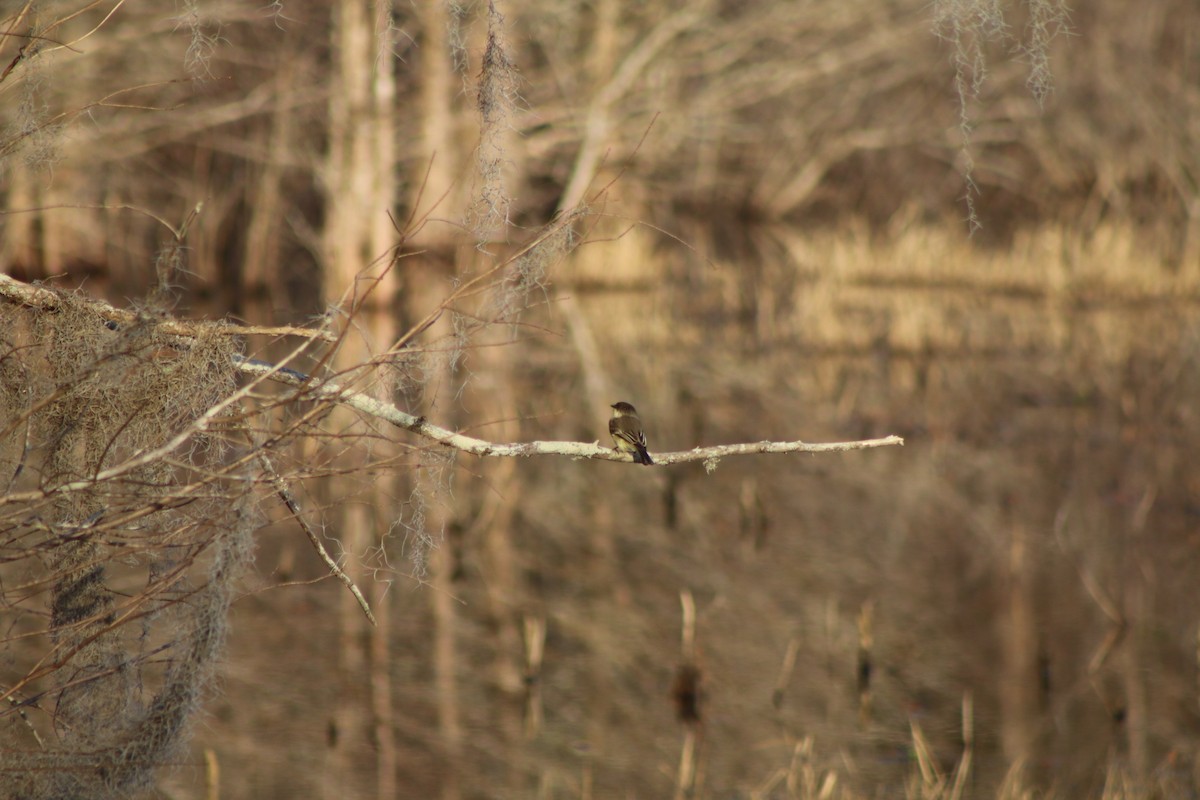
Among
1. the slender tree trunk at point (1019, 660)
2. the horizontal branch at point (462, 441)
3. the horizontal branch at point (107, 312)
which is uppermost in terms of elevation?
the horizontal branch at point (107, 312)

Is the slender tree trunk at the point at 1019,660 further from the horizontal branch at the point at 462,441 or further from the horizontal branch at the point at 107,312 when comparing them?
the horizontal branch at the point at 107,312

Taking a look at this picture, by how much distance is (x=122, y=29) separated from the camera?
12109 mm

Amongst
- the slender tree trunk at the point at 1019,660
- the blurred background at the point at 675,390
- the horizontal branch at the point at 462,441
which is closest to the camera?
the horizontal branch at the point at 462,441

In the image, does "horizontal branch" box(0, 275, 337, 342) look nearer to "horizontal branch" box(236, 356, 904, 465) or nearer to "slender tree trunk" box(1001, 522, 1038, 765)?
"horizontal branch" box(236, 356, 904, 465)

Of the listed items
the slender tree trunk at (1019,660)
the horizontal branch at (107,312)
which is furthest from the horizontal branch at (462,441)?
the slender tree trunk at (1019,660)

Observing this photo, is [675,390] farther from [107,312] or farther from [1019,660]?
[107,312]

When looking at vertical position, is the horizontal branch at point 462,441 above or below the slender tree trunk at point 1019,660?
above

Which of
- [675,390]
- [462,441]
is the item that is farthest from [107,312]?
[675,390]

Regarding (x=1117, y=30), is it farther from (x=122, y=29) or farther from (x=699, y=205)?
(x=122, y=29)

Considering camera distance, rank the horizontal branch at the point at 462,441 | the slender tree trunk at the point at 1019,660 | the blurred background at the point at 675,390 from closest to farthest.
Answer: the horizontal branch at the point at 462,441 < the blurred background at the point at 675,390 < the slender tree trunk at the point at 1019,660

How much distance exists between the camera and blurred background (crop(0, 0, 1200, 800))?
400cm

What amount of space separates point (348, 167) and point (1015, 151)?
12.0 metres

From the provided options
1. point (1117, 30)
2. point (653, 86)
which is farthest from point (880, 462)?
point (1117, 30)

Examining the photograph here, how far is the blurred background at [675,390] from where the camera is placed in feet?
13.1
